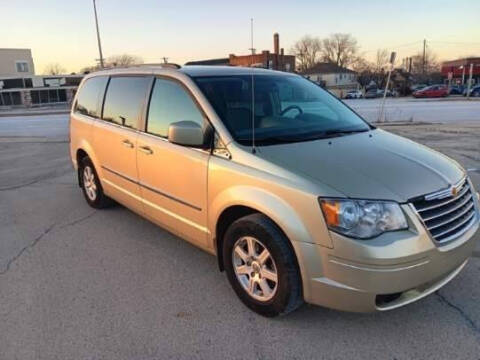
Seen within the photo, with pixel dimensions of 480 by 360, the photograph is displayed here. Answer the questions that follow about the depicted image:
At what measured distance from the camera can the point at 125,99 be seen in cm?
454

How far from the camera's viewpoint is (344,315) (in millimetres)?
3059

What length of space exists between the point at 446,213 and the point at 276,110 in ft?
5.55

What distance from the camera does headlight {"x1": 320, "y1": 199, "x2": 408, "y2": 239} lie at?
2514 millimetres

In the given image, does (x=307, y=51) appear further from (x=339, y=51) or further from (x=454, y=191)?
(x=454, y=191)

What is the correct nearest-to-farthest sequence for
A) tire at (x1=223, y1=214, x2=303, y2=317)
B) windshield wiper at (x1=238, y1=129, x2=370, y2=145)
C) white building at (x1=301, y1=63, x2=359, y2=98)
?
tire at (x1=223, y1=214, x2=303, y2=317), windshield wiper at (x1=238, y1=129, x2=370, y2=145), white building at (x1=301, y1=63, x2=359, y2=98)

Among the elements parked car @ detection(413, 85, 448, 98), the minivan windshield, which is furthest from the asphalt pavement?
parked car @ detection(413, 85, 448, 98)

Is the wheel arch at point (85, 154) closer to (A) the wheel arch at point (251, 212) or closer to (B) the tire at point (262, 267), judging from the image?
(A) the wheel arch at point (251, 212)

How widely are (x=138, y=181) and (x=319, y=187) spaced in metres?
2.22

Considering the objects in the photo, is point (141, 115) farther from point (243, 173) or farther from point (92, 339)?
point (92, 339)

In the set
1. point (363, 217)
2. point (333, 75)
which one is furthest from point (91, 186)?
point (333, 75)

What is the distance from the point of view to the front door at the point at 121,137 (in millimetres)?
4266

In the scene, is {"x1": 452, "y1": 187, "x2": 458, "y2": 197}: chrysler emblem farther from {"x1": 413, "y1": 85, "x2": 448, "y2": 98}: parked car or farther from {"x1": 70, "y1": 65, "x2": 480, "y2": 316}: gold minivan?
{"x1": 413, "y1": 85, "x2": 448, "y2": 98}: parked car

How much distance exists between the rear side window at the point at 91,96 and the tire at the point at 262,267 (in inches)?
116

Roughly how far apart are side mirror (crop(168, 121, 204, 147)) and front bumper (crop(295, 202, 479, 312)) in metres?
1.16
